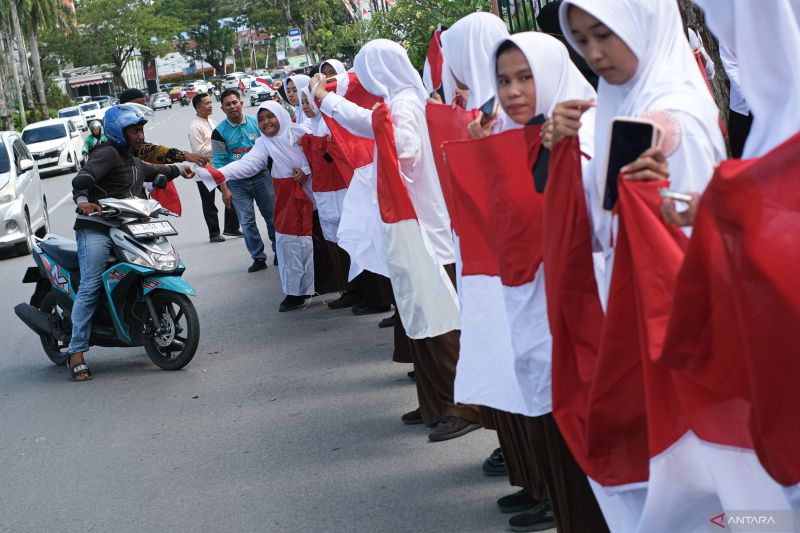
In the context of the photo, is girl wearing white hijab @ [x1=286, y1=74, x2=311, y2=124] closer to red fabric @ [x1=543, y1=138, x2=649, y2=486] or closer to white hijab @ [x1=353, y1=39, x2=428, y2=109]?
white hijab @ [x1=353, y1=39, x2=428, y2=109]

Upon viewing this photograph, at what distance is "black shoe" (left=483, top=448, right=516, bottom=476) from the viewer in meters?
5.05

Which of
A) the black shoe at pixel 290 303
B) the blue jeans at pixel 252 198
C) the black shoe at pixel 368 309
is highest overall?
the blue jeans at pixel 252 198

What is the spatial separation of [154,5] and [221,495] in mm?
94289

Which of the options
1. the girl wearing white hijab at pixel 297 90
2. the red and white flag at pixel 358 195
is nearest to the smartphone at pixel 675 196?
the red and white flag at pixel 358 195

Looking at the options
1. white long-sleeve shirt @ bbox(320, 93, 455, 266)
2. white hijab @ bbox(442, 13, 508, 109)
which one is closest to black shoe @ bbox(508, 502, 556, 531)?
white hijab @ bbox(442, 13, 508, 109)

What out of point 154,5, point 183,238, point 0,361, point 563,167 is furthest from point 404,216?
point 154,5

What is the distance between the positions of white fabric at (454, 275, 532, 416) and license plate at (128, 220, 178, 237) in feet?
12.7

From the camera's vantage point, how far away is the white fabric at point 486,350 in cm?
416

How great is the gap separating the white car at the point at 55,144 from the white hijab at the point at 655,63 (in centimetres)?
2836

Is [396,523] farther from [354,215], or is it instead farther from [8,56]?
[8,56]

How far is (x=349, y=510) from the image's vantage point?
4.90 m

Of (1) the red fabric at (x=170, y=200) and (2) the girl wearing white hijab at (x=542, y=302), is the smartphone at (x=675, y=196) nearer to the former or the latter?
(2) the girl wearing white hijab at (x=542, y=302)

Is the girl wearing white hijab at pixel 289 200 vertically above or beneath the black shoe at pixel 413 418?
above

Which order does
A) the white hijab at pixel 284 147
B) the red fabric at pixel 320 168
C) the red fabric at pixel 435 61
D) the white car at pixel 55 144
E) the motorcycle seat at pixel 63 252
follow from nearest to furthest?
the red fabric at pixel 435 61, the motorcycle seat at pixel 63 252, the red fabric at pixel 320 168, the white hijab at pixel 284 147, the white car at pixel 55 144
